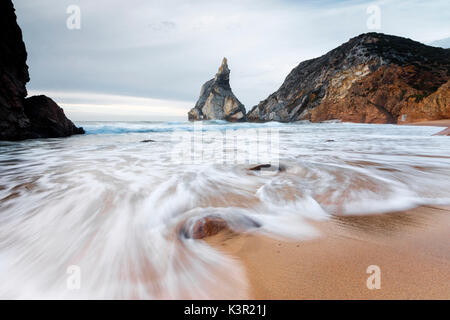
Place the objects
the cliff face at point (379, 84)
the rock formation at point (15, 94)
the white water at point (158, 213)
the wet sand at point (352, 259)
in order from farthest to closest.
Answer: the cliff face at point (379, 84) → the rock formation at point (15, 94) → the white water at point (158, 213) → the wet sand at point (352, 259)

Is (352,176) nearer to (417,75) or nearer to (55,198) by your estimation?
(55,198)

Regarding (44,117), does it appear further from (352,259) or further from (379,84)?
(379,84)

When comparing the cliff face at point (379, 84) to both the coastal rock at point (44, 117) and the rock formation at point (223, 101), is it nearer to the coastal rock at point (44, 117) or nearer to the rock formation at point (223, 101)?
the rock formation at point (223, 101)

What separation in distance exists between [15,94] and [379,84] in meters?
36.7

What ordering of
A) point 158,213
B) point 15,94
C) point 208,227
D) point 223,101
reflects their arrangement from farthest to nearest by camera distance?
point 223,101
point 15,94
point 158,213
point 208,227

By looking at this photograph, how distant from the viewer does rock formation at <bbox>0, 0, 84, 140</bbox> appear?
721 cm

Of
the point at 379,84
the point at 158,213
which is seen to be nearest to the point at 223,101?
the point at 379,84

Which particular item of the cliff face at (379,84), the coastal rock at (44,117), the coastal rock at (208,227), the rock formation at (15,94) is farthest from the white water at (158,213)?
the cliff face at (379,84)

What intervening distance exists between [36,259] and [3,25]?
34.8 feet

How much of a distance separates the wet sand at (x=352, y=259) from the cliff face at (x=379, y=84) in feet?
84.0

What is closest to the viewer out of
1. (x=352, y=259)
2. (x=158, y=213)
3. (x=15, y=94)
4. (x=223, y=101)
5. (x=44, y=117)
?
(x=352, y=259)

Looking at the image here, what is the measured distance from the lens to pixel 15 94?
743cm

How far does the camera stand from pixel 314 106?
125 ft

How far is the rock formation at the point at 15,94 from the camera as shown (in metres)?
7.21
